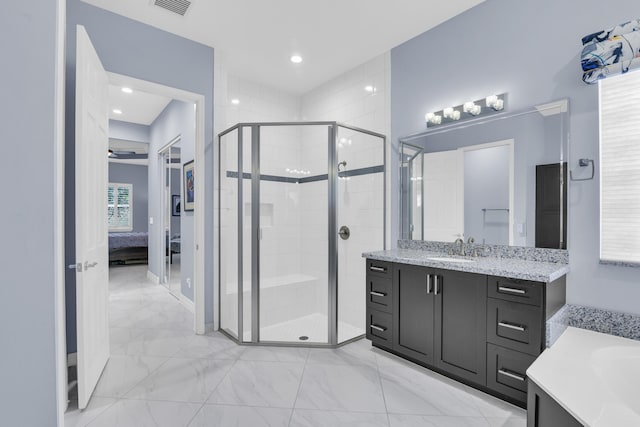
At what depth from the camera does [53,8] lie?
891 millimetres

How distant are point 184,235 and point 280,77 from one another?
2393 mm

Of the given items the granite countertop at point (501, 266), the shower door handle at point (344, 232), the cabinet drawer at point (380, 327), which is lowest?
the cabinet drawer at point (380, 327)

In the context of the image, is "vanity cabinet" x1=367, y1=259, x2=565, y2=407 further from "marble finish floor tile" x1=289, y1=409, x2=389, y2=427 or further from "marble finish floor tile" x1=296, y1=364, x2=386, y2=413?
"marble finish floor tile" x1=289, y1=409, x2=389, y2=427

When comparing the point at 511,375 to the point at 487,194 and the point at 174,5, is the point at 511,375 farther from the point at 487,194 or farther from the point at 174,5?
the point at 174,5

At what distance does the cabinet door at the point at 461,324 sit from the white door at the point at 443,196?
585 mm

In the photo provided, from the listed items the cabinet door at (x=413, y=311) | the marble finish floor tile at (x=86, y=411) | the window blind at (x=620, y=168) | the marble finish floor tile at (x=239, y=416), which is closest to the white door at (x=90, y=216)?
the marble finish floor tile at (x=86, y=411)

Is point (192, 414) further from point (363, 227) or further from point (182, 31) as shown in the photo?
point (182, 31)

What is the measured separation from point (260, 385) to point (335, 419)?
63cm

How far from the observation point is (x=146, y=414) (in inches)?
73.2

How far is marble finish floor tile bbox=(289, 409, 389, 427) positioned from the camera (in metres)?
1.76

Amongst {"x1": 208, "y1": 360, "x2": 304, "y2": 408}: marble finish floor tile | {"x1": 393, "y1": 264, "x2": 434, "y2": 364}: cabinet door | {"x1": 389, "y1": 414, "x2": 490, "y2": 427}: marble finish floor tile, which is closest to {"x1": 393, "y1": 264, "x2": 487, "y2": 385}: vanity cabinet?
{"x1": 393, "y1": 264, "x2": 434, "y2": 364}: cabinet door

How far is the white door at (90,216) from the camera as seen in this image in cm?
186

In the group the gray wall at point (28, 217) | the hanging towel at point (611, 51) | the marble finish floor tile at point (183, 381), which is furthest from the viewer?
the marble finish floor tile at point (183, 381)

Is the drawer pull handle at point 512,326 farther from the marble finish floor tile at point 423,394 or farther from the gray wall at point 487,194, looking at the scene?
the gray wall at point 487,194
